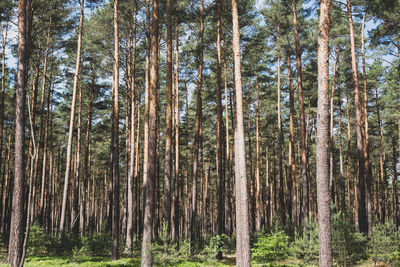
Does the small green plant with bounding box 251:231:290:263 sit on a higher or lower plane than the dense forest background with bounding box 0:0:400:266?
lower

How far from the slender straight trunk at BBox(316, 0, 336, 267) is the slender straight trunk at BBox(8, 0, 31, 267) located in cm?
711

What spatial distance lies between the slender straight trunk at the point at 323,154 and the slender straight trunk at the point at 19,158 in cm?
711

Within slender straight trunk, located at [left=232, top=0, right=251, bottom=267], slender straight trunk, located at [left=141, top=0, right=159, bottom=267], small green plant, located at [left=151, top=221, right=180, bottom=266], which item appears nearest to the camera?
slender straight trunk, located at [left=232, top=0, right=251, bottom=267]

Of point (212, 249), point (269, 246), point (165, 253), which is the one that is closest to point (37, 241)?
point (165, 253)

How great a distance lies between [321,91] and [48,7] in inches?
625

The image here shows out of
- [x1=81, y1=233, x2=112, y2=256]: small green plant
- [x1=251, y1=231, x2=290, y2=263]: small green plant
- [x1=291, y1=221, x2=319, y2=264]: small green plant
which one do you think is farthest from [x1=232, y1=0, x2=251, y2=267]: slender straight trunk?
[x1=81, y1=233, x2=112, y2=256]: small green plant

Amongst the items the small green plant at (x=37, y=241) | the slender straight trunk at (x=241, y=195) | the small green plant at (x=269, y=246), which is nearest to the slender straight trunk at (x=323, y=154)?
the slender straight trunk at (x=241, y=195)

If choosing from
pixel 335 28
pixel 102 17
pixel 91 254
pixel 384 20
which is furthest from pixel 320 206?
pixel 335 28

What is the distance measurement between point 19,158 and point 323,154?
7.77m

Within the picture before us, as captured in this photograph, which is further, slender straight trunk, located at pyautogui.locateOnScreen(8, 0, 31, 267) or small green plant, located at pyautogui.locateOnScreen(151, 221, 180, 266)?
small green plant, located at pyautogui.locateOnScreen(151, 221, 180, 266)

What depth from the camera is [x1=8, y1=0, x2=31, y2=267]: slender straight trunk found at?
7.46 meters

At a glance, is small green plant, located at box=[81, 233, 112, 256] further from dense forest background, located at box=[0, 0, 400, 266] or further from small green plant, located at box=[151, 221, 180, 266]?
small green plant, located at box=[151, 221, 180, 266]

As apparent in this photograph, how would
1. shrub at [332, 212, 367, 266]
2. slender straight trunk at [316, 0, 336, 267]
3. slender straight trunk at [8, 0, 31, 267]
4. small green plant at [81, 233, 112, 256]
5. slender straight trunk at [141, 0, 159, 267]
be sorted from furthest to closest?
small green plant at [81, 233, 112, 256] → shrub at [332, 212, 367, 266] → slender straight trunk at [141, 0, 159, 267] → slender straight trunk at [8, 0, 31, 267] → slender straight trunk at [316, 0, 336, 267]

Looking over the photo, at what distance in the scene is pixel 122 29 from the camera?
62.1 feet
